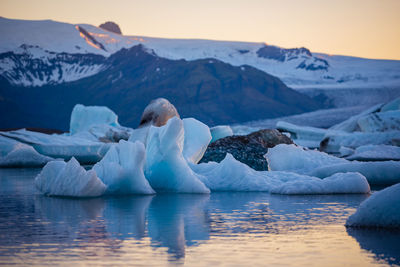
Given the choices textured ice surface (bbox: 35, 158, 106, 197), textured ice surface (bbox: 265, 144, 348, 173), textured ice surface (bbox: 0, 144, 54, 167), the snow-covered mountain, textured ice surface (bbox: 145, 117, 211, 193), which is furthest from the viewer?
the snow-covered mountain

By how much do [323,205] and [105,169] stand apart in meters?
2.87

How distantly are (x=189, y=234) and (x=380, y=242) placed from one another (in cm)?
140

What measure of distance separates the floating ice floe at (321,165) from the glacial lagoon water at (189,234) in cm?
240

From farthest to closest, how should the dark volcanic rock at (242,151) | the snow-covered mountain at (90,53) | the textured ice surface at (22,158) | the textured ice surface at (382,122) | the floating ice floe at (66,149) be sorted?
the snow-covered mountain at (90,53) → the textured ice surface at (382,122) → the floating ice floe at (66,149) → the textured ice surface at (22,158) → the dark volcanic rock at (242,151)

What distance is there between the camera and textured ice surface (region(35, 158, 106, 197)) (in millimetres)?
7285

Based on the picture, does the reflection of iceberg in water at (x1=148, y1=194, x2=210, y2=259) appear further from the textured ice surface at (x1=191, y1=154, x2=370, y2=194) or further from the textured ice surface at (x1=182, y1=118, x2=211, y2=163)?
the textured ice surface at (x1=182, y1=118, x2=211, y2=163)

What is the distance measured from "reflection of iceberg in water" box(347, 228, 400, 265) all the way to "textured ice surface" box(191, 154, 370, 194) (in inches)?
117

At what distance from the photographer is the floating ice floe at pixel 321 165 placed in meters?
9.38

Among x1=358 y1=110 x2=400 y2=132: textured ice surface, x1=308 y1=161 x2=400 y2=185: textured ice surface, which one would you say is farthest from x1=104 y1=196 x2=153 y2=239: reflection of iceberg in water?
x1=358 y1=110 x2=400 y2=132: textured ice surface

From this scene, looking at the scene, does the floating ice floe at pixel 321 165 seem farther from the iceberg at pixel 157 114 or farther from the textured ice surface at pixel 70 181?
the textured ice surface at pixel 70 181

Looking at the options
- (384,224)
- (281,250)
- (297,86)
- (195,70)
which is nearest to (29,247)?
(281,250)

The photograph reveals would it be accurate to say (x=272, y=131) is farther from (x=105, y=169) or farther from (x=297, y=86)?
(x=297, y=86)

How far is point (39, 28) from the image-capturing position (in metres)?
77.8

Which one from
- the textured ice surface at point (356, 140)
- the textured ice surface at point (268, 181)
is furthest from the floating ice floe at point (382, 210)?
the textured ice surface at point (356, 140)
